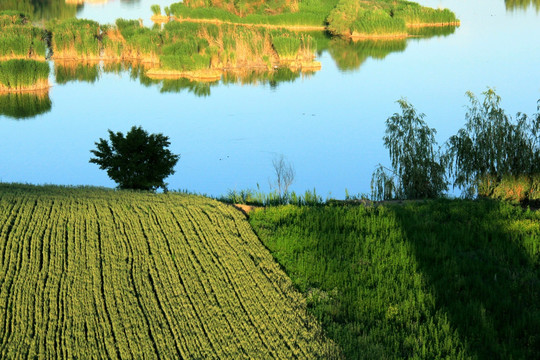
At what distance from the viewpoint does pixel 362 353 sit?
5969 mm

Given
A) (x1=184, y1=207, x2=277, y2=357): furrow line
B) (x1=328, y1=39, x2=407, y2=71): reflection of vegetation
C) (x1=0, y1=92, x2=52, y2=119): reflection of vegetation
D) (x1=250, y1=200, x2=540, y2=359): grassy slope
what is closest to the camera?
(x1=250, y1=200, x2=540, y2=359): grassy slope

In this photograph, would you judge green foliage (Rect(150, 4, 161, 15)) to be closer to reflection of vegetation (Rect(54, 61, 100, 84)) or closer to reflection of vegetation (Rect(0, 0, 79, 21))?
reflection of vegetation (Rect(0, 0, 79, 21))

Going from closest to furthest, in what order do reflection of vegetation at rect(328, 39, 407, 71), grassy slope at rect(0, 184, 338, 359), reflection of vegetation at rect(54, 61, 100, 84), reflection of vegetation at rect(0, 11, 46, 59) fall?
grassy slope at rect(0, 184, 338, 359)
reflection of vegetation at rect(0, 11, 46, 59)
reflection of vegetation at rect(54, 61, 100, 84)
reflection of vegetation at rect(328, 39, 407, 71)

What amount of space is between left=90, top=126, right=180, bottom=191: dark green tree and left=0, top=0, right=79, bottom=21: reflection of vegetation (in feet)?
116

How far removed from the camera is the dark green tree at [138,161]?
42.4 feet

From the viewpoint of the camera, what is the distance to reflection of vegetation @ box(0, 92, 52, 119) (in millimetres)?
23736

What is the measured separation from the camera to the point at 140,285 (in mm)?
7621

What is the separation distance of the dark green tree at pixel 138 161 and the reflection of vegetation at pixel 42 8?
35.3 m

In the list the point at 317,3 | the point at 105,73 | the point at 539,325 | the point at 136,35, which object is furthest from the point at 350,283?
the point at 317,3

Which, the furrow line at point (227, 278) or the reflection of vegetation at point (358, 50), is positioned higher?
the reflection of vegetation at point (358, 50)

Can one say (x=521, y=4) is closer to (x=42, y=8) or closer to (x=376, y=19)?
(x=376, y=19)

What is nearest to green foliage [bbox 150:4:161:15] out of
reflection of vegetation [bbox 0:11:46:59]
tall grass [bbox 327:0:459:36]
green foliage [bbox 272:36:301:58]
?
tall grass [bbox 327:0:459:36]

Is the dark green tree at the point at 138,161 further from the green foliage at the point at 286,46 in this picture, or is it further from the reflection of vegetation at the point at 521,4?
the reflection of vegetation at the point at 521,4

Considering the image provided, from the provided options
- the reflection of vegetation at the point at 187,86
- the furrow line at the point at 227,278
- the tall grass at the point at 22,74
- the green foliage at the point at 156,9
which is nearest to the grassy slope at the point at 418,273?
the furrow line at the point at 227,278
